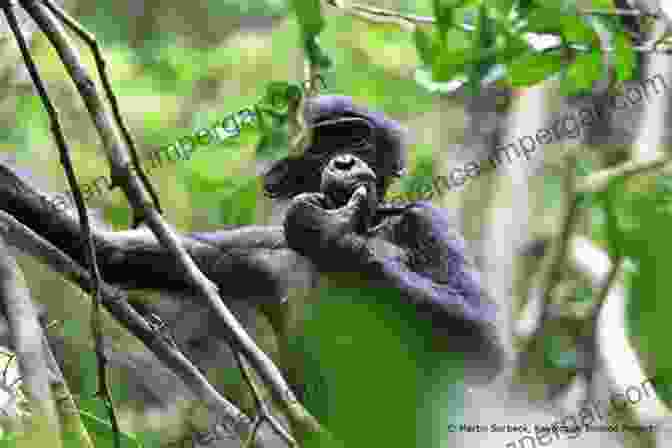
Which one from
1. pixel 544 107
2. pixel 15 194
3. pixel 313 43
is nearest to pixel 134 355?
pixel 15 194

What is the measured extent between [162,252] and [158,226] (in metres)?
1.09

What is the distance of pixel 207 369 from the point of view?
2301mm

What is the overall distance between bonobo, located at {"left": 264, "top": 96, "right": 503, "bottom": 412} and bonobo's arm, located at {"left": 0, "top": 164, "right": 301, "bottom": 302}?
127 millimetres

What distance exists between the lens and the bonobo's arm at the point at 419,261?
2.35 meters

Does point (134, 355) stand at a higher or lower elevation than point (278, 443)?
higher

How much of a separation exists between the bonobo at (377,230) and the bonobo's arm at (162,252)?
0.13m

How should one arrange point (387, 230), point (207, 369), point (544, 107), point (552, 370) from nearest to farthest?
point (207, 369) < point (387, 230) < point (552, 370) < point (544, 107)

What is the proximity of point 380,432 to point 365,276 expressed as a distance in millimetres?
1129

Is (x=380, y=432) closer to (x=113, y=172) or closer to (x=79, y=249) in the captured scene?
(x=113, y=172)

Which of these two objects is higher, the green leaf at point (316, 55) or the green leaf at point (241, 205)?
the green leaf at point (316, 55)

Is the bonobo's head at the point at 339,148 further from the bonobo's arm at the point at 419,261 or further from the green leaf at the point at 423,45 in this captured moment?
the green leaf at the point at 423,45

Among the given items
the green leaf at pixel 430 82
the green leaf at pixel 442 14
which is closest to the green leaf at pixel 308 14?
the green leaf at pixel 442 14

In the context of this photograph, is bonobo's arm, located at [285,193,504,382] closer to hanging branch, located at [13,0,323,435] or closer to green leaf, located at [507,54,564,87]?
green leaf, located at [507,54,564,87]

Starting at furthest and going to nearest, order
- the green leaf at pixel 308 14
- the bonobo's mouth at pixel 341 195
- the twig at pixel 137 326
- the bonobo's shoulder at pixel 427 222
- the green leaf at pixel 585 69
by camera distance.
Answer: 1. the bonobo's shoulder at pixel 427 222
2. the bonobo's mouth at pixel 341 195
3. the green leaf at pixel 585 69
4. the green leaf at pixel 308 14
5. the twig at pixel 137 326
